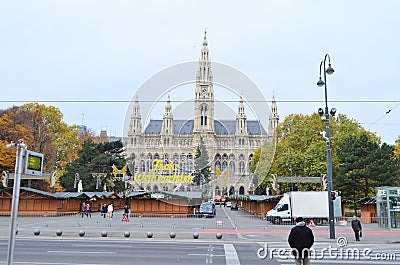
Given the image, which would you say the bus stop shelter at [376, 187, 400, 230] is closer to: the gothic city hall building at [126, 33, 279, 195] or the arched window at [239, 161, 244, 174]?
the gothic city hall building at [126, 33, 279, 195]

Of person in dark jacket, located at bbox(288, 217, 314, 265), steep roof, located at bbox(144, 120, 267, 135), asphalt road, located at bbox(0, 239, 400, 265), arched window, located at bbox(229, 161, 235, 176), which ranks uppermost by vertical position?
steep roof, located at bbox(144, 120, 267, 135)

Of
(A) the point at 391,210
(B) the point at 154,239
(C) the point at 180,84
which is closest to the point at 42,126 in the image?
→ (C) the point at 180,84

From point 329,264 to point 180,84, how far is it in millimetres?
15092

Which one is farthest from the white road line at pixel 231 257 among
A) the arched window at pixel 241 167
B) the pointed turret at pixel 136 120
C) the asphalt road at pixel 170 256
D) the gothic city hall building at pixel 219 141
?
the arched window at pixel 241 167

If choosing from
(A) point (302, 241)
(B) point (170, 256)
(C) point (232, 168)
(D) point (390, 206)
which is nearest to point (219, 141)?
(C) point (232, 168)

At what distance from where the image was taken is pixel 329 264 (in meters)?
11.4

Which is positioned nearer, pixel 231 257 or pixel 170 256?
pixel 231 257

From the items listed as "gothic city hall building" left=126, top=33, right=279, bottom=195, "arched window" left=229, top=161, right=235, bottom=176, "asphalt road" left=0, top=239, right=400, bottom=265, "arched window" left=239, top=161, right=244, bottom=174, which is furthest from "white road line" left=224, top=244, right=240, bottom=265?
"arched window" left=239, top=161, right=244, bottom=174

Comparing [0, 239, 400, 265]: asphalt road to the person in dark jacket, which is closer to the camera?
the person in dark jacket

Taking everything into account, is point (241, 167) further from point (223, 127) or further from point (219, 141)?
point (223, 127)

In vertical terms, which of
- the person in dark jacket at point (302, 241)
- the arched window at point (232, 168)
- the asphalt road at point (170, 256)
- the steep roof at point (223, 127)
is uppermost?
the steep roof at point (223, 127)

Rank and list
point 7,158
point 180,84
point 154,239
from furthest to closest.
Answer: point 7,158
point 180,84
point 154,239

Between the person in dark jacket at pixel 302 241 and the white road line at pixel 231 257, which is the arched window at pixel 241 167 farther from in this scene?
the person in dark jacket at pixel 302 241

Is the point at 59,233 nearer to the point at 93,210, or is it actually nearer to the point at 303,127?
the point at 93,210
